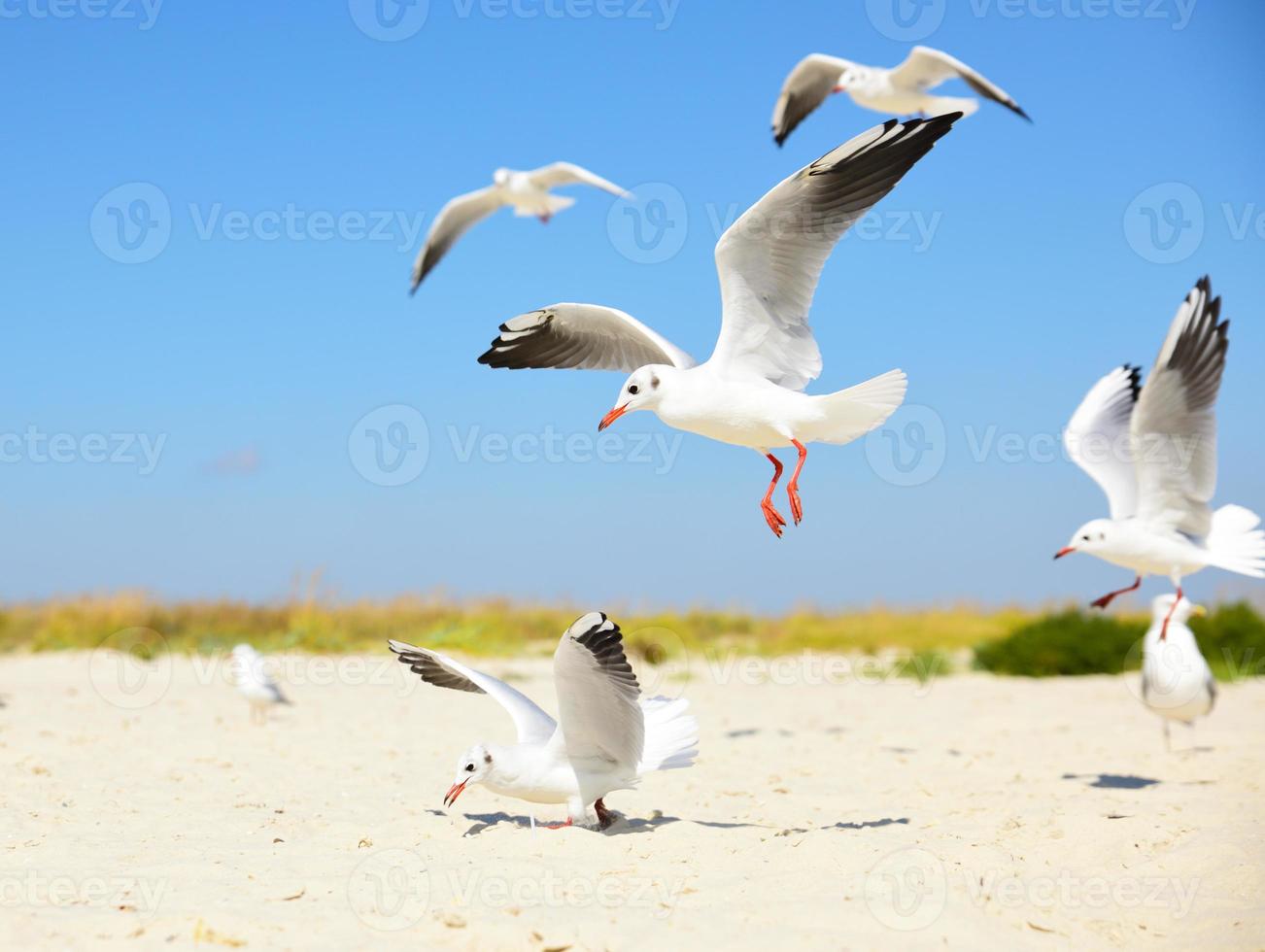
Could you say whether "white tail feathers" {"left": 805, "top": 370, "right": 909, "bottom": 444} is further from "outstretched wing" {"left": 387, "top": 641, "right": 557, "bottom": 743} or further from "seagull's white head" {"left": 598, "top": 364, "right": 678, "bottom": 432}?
"outstretched wing" {"left": 387, "top": 641, "right": 557, "bottom": 743}

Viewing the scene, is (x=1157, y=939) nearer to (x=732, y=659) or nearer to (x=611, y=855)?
(x=611, y=855)

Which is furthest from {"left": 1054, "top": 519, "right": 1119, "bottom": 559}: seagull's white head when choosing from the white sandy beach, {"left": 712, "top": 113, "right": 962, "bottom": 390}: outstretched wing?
{"left": 712, "top": 113, "right": 962, "bottom": 390}: outstretched wing

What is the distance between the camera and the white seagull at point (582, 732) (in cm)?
448

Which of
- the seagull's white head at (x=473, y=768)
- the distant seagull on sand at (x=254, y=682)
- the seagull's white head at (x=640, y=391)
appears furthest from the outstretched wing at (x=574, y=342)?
the distant seagull on sand at (x=254, y=682)

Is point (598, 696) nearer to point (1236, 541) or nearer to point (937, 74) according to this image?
point (1236, 541)

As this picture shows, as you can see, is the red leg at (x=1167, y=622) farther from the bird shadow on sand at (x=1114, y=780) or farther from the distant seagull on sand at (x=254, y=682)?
the distant seagull on sand at (x=254, y=682)

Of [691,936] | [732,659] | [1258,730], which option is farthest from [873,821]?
[732,659]

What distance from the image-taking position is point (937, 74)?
11.2m

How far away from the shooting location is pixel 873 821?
5648mm

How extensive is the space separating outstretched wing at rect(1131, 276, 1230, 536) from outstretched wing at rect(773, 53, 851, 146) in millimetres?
6304

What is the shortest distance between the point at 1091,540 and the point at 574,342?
3.26m

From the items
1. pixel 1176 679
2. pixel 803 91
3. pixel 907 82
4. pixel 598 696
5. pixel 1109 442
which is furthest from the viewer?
pixel 803 91

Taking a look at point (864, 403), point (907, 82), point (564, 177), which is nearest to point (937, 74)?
point (907, 82)

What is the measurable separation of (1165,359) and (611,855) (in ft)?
13.5
